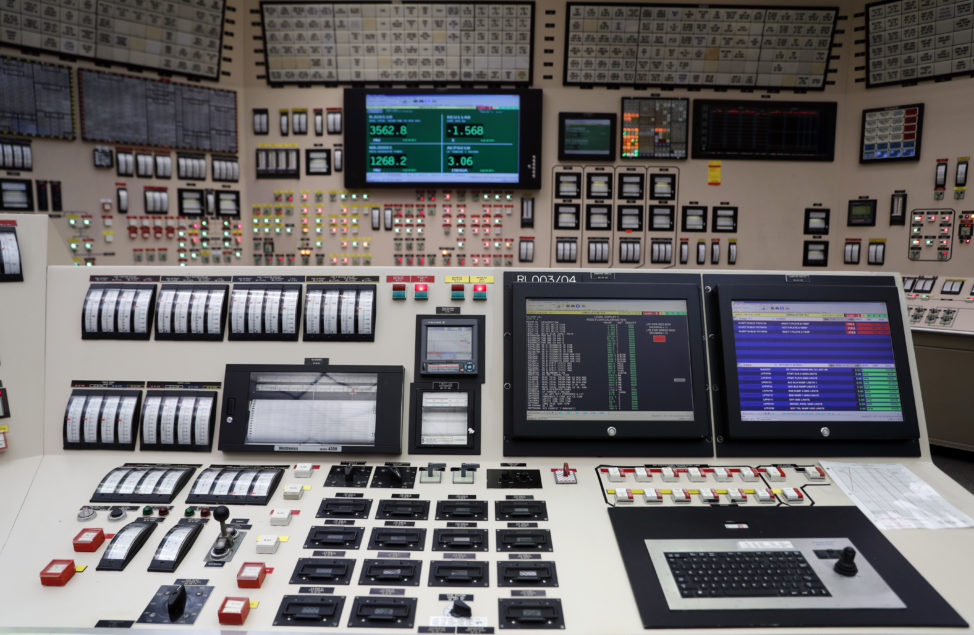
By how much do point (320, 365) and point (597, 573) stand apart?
0.97 m

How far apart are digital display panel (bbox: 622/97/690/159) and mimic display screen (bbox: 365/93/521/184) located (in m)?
0.88

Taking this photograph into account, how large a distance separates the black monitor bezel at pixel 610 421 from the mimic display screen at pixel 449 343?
144 millimetres

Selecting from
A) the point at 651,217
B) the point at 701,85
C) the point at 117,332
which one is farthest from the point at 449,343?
the point at 701,85

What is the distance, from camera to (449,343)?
1.59 metres

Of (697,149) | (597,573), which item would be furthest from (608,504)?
(697,149)

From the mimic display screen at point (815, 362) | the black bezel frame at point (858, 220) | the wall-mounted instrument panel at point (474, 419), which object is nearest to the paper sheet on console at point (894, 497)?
the wall-mounted instrument panel at point (474, 419)

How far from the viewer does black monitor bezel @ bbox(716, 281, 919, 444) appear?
1513 mm

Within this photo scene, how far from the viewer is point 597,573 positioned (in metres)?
1.08

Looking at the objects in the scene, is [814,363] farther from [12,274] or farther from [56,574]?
[12,274]

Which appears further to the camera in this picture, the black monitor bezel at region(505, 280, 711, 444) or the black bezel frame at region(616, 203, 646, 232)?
the black bezel frame at region(616, 203, 646, 232)

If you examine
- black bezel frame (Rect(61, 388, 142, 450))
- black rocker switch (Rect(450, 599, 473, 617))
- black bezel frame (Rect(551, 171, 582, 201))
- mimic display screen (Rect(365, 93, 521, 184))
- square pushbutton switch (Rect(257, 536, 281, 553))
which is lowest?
black rocker switch (Rect(450, 599, 473, 617))

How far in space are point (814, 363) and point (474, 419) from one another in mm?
1052

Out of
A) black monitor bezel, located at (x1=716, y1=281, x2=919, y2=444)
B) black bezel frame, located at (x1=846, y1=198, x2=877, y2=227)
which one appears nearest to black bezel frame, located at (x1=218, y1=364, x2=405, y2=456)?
black monitor bezel, located at (x1=716, y1=281, x2=919, y2=444)

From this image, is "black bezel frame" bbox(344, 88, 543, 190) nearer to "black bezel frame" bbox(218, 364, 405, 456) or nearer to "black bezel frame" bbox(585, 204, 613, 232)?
"black bezel frame" bbox(585, 204, 613, 232)
